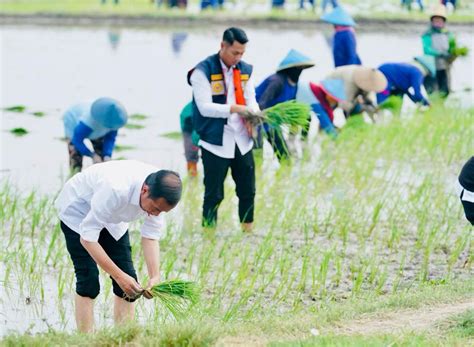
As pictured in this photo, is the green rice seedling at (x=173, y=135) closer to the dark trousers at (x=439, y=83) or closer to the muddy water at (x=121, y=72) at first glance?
the muddy water at (x=121, y=72)

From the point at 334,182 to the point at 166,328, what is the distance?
4.00 m

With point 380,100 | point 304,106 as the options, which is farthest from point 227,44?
point 380,100

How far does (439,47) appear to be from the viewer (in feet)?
37.1

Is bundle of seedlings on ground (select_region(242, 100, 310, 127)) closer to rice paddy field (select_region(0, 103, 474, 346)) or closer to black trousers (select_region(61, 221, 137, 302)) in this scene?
rice paddy field (select_region(0, 103, 474, 346))

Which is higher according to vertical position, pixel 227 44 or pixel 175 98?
pixel 227 44

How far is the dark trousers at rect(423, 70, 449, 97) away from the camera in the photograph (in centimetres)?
1135

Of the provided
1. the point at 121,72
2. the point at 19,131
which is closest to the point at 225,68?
the point at 19,131

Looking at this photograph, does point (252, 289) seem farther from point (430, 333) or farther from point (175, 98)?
point (175, 98)

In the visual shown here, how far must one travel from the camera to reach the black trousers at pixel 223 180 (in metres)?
6.60

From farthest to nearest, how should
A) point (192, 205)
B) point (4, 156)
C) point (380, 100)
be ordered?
point (380, 100) → point (4, 156) → point (192, 205)

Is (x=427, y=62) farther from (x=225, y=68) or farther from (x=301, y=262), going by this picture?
(x=301, y=262)

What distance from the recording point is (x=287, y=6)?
82.3 ft

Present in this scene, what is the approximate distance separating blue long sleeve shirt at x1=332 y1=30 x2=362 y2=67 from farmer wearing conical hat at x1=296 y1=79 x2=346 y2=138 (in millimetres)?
1369

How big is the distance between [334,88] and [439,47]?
260 centimetres
